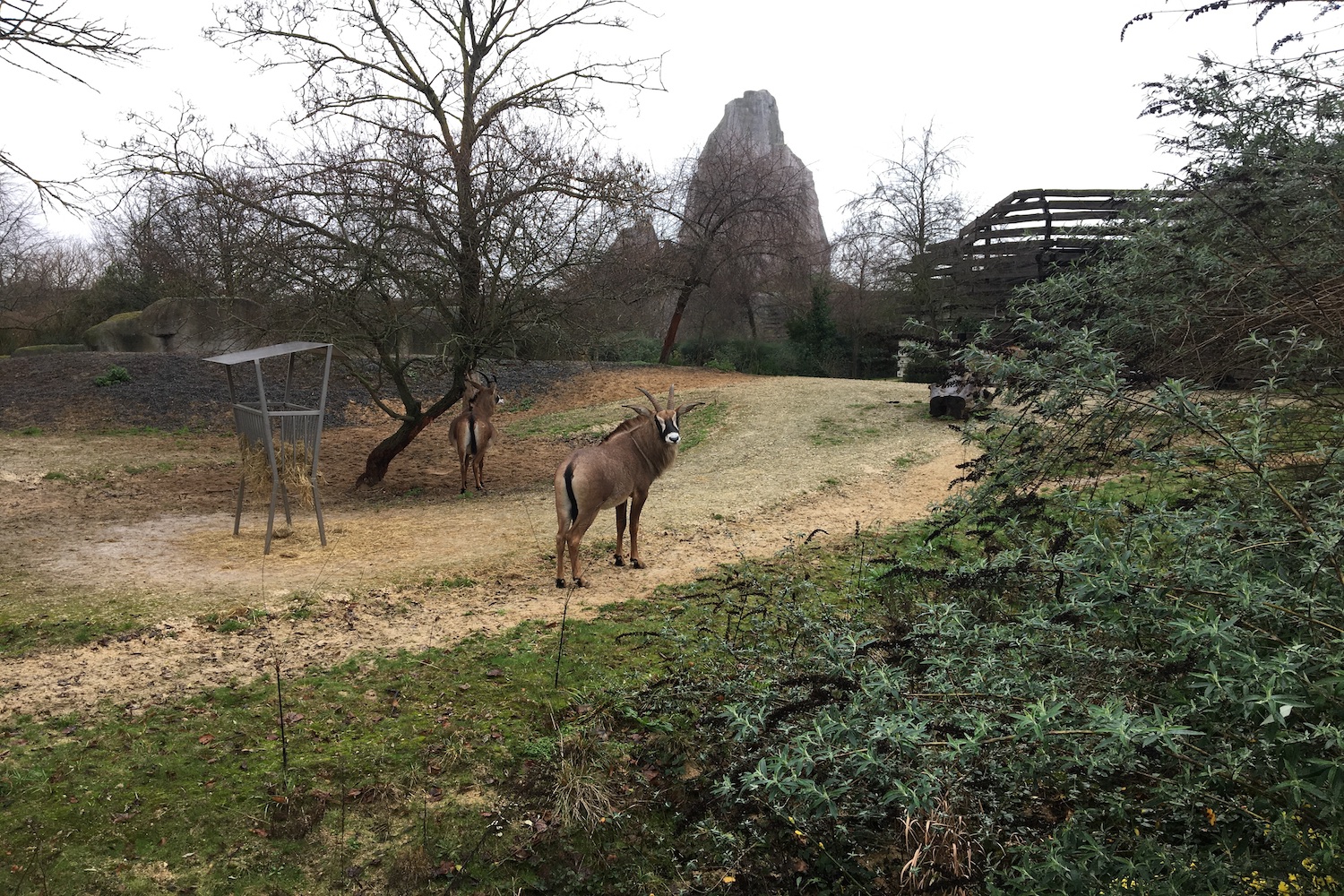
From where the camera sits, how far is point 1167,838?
9.24 ft

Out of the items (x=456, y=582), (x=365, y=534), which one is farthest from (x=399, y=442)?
(x=456, y=582)

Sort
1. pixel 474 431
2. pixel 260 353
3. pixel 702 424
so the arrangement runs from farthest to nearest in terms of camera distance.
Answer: pixel 702 424 < pixel 474 431 < pixel 260 353

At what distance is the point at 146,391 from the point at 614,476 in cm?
1529

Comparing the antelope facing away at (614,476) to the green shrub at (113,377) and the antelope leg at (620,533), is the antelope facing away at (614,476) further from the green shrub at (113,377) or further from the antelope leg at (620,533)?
the green shrub at (113,377)

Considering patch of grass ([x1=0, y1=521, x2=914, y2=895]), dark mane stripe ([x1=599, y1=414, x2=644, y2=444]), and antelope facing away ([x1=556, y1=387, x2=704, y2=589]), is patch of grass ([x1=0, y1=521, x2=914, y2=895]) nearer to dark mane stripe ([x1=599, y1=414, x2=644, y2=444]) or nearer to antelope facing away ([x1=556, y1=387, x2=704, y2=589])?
antelope facing away ([x1=556, y1=387, x2=704, y2=589])

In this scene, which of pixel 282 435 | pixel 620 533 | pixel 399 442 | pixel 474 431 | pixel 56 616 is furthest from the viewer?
pixel 399 442

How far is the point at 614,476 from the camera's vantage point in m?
7.45

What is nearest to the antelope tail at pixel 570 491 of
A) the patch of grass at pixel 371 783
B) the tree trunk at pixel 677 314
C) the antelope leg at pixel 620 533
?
the antelope leg at pixel 620 533

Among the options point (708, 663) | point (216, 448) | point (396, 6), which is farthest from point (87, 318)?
point (708, 663)

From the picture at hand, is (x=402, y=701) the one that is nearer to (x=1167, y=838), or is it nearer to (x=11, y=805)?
(x=11, y=805)

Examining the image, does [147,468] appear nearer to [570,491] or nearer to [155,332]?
[570,491]

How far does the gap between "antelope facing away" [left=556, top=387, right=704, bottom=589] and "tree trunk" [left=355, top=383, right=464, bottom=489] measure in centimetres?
507

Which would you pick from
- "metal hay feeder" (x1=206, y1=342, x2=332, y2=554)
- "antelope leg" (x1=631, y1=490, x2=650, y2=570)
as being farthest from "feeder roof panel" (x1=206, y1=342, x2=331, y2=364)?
"antelope leg" (x1=631, y1=490, x2=650, y2=570)

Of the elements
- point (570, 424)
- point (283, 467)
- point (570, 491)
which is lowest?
→ point (570, 424)
